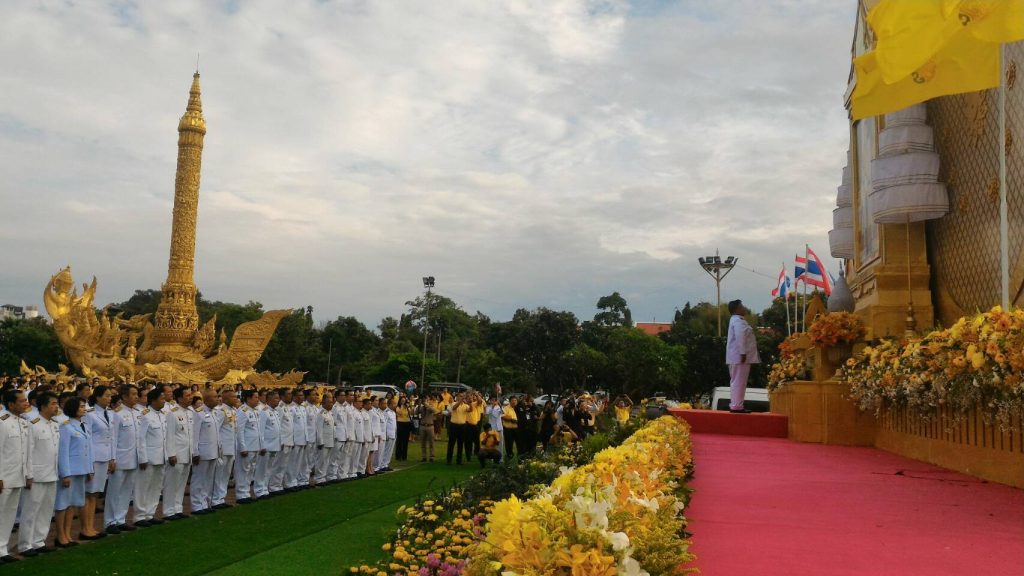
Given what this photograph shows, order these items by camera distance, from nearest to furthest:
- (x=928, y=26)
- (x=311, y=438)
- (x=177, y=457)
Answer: (x=928, y=26) → (x=177, y=457) → (x=311, y=438)

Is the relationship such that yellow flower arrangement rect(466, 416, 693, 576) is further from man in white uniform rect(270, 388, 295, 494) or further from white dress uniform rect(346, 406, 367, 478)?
white dress uniform rect(346, 406, 367, 478)

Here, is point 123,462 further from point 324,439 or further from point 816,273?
point 816,273

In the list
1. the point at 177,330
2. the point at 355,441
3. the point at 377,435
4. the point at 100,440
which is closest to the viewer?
the point at 100,440

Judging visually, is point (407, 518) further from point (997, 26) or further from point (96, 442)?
point (997, 26)

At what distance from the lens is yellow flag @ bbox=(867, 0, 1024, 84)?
7113 mm

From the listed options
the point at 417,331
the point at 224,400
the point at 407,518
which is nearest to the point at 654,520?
the point at 407,518

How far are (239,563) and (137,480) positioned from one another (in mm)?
2823

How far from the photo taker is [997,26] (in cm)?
714

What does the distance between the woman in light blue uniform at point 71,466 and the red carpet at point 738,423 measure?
7056mm

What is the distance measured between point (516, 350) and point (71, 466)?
39.9 meters

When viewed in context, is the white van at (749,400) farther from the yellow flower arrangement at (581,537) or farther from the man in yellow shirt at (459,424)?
the yellow flower arrangement at (581,537)

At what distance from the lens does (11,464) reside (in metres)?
7.70

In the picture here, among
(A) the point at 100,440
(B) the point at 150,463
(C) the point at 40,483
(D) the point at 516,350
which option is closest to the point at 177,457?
(B) the point at 150,463

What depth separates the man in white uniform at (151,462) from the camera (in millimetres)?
9773
